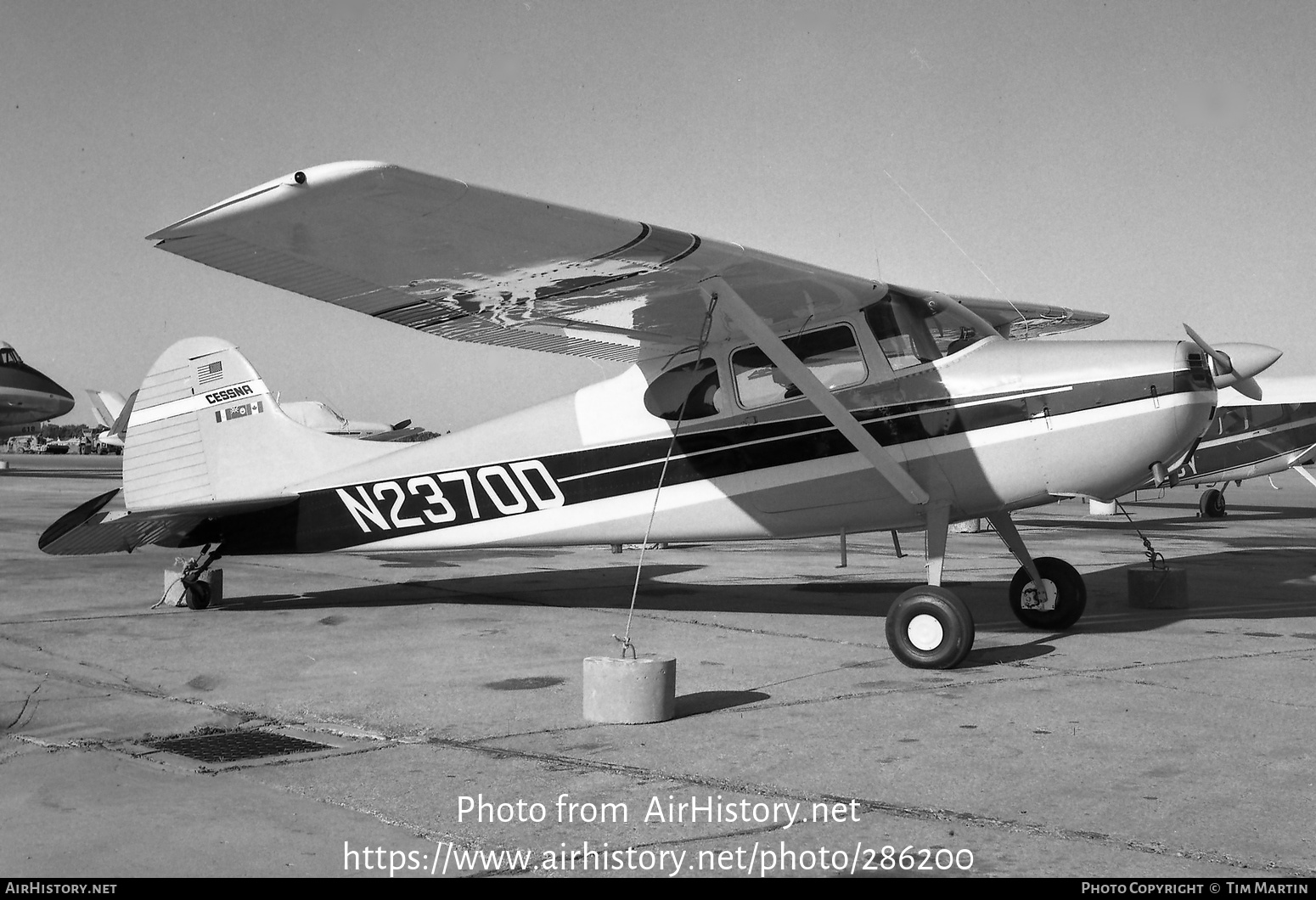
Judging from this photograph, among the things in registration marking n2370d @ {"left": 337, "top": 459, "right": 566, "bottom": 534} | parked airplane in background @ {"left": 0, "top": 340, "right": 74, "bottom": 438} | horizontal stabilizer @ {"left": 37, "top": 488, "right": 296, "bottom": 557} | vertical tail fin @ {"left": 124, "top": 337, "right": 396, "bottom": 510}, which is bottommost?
horizontal stabilizer @ {"left": 37, "top": 488, "right": 296, "bottom": 557}

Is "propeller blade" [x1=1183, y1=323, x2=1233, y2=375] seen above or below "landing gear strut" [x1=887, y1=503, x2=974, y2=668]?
above

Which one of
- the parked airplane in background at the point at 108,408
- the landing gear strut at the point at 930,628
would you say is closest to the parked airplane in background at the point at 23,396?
the parked airplane in background at the point at 108,408

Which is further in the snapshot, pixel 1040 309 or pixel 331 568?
pixel 331 568

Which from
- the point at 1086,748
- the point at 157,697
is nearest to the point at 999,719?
the point at 1086,748

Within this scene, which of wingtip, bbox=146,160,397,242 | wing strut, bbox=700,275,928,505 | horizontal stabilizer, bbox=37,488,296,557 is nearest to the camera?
wingtip, bbox=146,160,397,242

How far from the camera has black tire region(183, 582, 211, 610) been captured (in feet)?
31.1

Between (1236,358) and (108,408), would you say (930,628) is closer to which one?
(1236,358)

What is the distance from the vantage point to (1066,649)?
24.7 ft

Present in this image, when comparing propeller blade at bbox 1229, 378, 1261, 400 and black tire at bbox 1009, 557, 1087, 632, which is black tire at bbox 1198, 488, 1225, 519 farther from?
black tire at bbox 1009, 557, 1087, 632

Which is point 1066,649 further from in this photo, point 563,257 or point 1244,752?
point 563,257

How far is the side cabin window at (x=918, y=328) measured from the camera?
7.62 m

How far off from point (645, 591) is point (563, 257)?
212 inches

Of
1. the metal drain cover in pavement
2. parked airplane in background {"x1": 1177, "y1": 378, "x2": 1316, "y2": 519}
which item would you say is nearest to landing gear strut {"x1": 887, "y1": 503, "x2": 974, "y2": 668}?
the metal drain cover in pavement

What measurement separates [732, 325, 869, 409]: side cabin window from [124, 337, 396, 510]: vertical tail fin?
3571 mm
